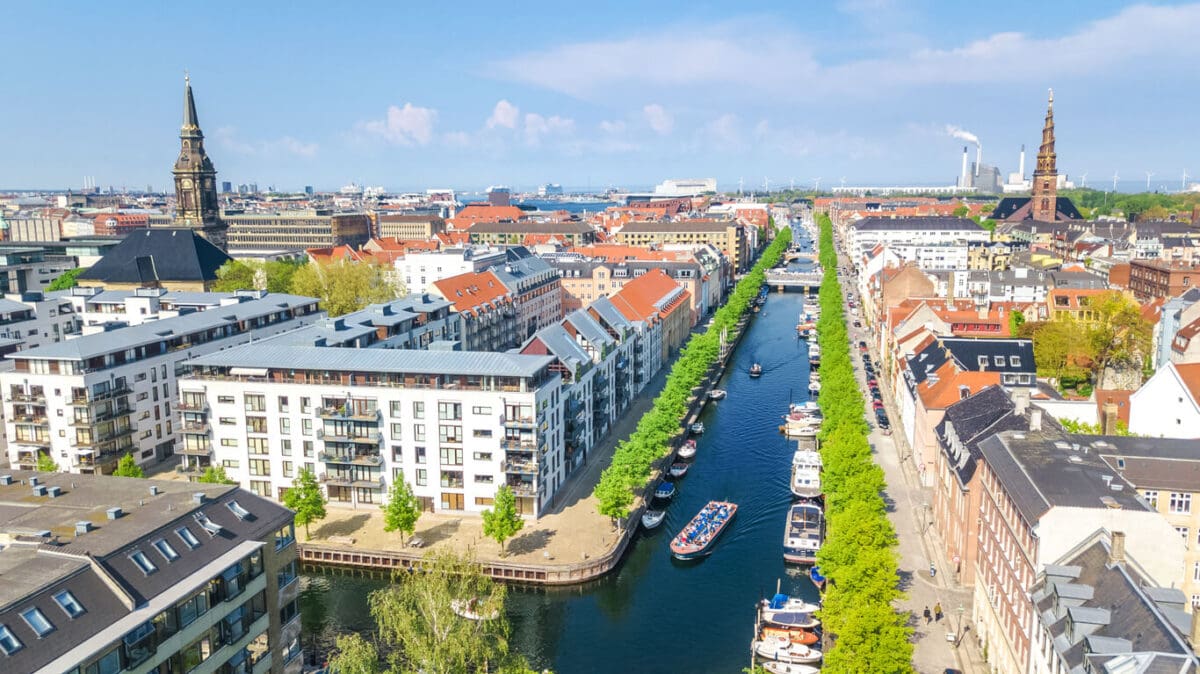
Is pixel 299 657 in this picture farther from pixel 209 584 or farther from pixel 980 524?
pixel 980 524

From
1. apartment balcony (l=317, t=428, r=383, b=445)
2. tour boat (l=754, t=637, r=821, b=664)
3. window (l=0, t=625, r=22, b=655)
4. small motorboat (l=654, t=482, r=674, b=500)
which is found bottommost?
tour boat (l=754, t=637, r=821, b=664)

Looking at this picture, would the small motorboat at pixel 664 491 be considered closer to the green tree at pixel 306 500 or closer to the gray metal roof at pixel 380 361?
the gray metal roof at pixel 380 361

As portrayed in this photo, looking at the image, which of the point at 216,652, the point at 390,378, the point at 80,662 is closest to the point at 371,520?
the point at 390,378

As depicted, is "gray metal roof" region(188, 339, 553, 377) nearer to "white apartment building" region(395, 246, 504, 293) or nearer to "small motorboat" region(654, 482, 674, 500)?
"small motorboat" region(654, 482, 674, 500)

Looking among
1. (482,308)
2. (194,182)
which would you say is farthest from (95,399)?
(194,182)

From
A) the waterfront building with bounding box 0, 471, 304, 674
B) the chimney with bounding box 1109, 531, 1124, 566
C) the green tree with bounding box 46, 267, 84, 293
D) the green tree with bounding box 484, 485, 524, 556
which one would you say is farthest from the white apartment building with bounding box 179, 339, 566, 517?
the green tree with bounding box 46, 267, 84, 293
